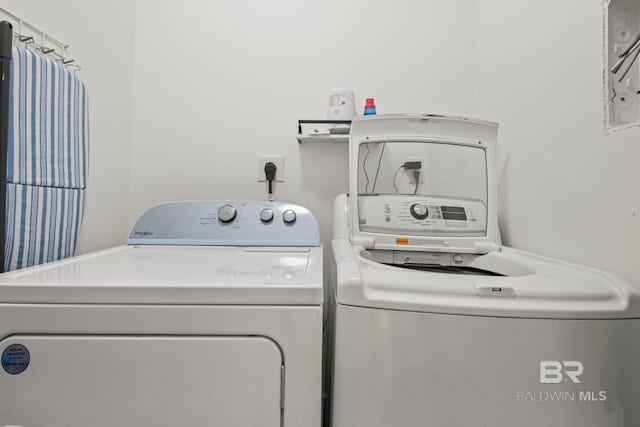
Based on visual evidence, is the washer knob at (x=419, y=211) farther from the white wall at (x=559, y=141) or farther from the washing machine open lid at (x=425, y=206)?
the white wall at (x=559, y=141)

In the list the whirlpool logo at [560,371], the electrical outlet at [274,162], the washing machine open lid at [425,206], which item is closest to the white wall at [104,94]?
the electrical outlet at [274,162]

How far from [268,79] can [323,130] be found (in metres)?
0.36

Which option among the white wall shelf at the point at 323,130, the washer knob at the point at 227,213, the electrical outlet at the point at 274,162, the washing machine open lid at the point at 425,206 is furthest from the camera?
the electrical outlet at the point at 274,162

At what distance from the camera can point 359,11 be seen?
5.24ft

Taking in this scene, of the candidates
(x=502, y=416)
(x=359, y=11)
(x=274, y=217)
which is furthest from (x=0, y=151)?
(x=359, y=11)

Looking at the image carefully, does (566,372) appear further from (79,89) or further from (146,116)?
(146,116)

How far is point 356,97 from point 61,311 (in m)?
1.37

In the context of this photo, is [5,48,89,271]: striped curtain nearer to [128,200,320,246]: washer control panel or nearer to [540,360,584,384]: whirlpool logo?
[128,200,320,246]: washer control panel

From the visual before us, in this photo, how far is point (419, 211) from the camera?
121cm

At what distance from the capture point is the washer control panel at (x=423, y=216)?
46.7 inches

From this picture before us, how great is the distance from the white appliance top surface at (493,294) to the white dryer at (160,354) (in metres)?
0.11

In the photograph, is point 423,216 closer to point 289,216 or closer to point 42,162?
point 289,216

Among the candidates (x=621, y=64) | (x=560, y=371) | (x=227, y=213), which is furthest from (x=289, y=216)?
(x=621, y=64)

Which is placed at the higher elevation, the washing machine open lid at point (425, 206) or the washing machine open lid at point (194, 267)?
the washing machine open lid at point (425, 206)
